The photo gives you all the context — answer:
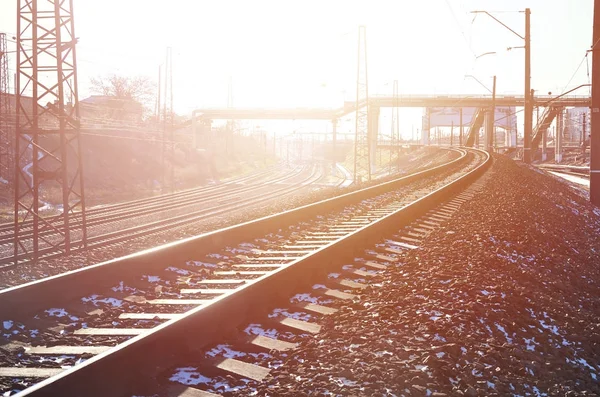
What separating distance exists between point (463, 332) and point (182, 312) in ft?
8.60

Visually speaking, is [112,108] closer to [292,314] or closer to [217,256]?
[217,256]

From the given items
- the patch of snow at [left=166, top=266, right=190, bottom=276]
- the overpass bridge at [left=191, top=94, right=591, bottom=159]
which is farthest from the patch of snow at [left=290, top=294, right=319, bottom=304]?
the overpass bridge at [left=191, top=94, right=591, bottom=159]

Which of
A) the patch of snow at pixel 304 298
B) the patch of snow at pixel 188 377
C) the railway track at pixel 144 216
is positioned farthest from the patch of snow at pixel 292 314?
the railway track at pixel 144 216

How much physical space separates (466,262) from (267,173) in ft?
196

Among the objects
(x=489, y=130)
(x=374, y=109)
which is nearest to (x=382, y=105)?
(x=374, y=109)

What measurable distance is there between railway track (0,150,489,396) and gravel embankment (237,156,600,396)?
38 centimetres

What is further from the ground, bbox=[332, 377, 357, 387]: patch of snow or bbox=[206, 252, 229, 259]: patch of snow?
bbox=[206, 252, 229, 259]: patch of snow

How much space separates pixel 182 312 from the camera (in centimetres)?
554

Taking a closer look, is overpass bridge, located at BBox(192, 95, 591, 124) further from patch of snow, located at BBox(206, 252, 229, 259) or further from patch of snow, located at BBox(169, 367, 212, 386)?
patch of snow, located at BBox(169, 367, 212, 386)

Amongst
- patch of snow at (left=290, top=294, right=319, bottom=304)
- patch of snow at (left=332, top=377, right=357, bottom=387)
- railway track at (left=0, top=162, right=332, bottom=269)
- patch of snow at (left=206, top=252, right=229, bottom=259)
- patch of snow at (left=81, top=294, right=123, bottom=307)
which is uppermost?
patch of snow at (left=206, top=252, right=229, bottom=259)

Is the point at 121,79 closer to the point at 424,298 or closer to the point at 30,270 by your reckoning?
the point at 30,270

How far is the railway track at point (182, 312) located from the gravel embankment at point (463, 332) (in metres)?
0.38

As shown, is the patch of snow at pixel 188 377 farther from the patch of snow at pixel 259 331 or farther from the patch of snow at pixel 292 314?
the patch of snow at pixel 292 314

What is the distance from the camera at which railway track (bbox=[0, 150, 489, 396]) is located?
3.98 metres
